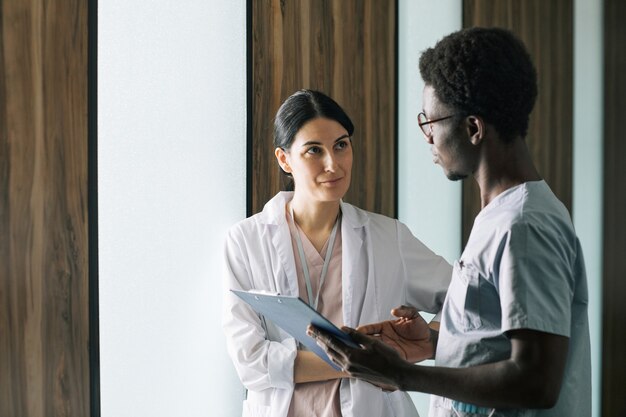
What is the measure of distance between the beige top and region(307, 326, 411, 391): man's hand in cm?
70

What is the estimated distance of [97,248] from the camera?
6.72 feet

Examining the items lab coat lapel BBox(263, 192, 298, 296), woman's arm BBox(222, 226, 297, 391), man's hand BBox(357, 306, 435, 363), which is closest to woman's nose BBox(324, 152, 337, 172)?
lab coat lapel BBox(263, 192, 298, 296)

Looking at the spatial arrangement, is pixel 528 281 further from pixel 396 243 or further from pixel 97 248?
pixel 97 248

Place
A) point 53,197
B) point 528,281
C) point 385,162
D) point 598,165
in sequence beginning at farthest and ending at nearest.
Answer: point 598,165 < point 385,162 < point 53,197 < point 528,281

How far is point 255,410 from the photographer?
2.15 metres

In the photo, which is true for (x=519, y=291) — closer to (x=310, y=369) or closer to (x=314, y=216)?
(x=310, y=369)

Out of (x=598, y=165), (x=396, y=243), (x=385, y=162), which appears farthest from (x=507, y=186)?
(x=598, y=165)

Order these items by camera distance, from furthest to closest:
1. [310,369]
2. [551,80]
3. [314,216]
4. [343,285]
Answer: [551,80], [314,216], [343,285], [310,369]

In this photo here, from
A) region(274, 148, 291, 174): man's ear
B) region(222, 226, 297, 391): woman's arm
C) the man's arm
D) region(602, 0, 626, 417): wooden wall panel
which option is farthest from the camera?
region(602, 0, 626, 417): wooden wall panel

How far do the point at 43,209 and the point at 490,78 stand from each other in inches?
50.0

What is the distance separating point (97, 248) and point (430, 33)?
176cm

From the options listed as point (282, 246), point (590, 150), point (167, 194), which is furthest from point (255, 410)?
point (590, 150)

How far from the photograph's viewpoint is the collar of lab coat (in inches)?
84.0

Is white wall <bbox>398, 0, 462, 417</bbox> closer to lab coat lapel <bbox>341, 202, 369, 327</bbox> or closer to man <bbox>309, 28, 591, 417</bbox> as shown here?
lab coat lapel <bbox>341, 202, 369, 327</bbox>
